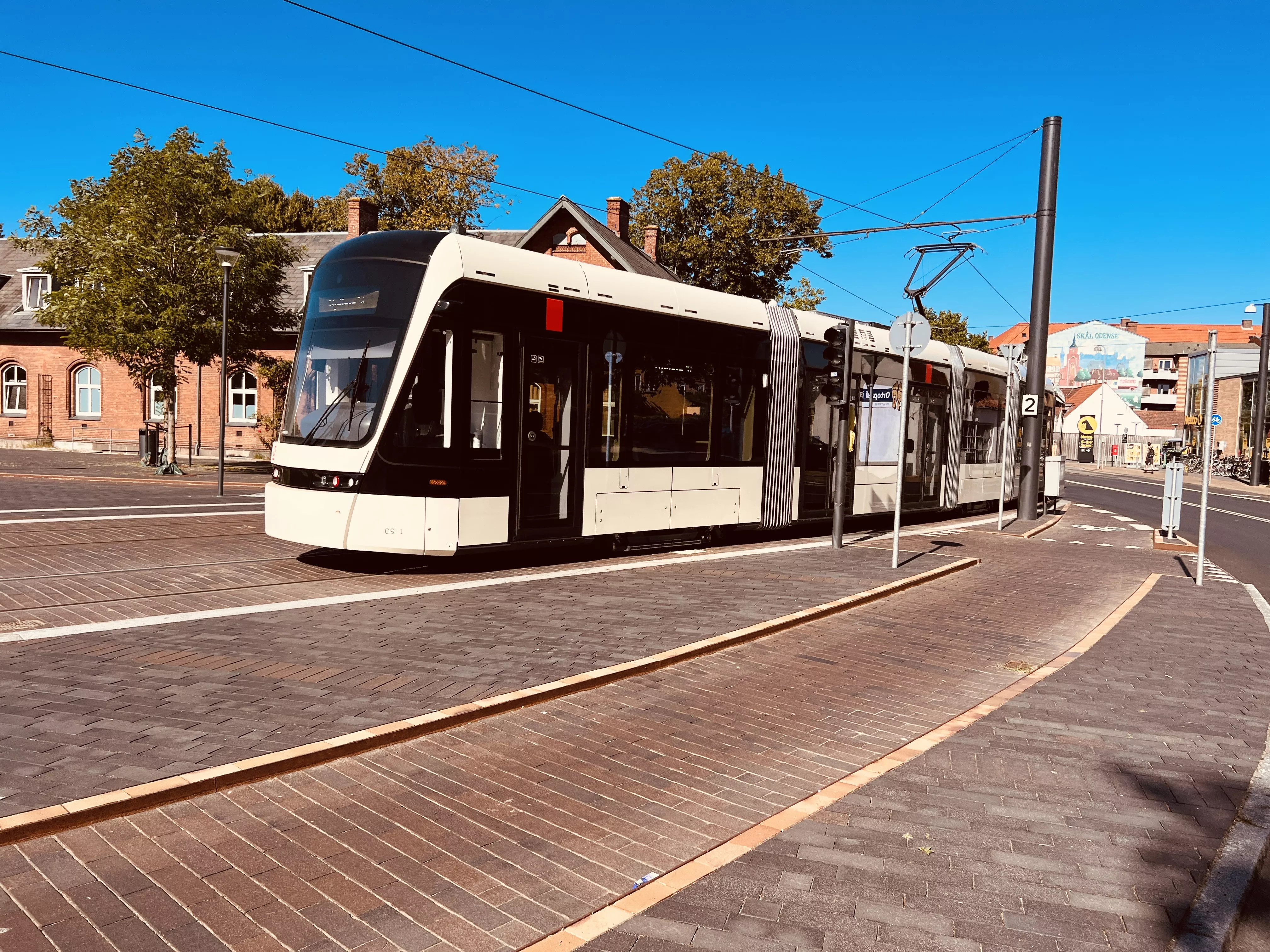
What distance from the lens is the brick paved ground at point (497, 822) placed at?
3250 mm


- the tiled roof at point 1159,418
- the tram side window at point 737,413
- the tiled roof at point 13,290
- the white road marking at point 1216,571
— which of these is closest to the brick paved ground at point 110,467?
the tiled roof at point 13,290

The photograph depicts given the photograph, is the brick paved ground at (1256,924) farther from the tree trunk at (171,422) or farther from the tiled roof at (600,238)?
the tiled roof at (600,238)

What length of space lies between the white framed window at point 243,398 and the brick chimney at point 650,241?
17.0 m

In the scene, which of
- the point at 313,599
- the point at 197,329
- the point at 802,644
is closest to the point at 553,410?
the point at 313,599

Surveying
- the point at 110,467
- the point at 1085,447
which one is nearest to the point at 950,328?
the point at 1085,447

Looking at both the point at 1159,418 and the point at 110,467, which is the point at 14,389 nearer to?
the point at 110,467

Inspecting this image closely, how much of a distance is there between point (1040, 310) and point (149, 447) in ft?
75.5

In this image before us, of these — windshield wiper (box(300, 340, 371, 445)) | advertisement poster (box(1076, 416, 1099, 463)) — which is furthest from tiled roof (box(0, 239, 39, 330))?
advertisement poster (box(1076, 416, 1099, 463))

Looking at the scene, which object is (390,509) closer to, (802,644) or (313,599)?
(313,599)

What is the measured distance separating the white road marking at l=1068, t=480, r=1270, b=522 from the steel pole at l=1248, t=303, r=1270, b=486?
3936 mm

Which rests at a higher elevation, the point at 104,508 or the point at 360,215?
the point at 360,215

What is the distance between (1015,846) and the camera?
13.5 feet

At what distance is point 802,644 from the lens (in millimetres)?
7965

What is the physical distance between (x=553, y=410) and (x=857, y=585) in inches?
153
